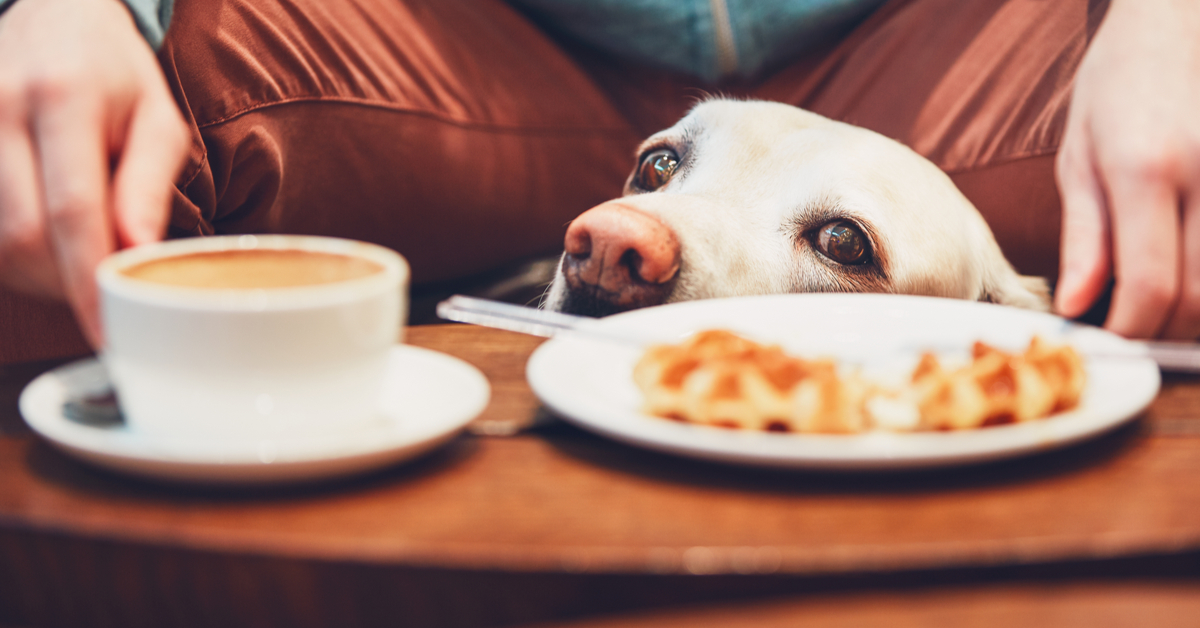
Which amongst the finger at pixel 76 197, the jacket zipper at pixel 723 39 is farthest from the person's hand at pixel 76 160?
the jacket zipper at pixel 723 39

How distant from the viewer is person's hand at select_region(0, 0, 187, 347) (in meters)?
0.72

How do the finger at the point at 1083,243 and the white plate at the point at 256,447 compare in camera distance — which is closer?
the white plate at the point at 256,447

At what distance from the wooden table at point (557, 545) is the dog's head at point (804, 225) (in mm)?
688

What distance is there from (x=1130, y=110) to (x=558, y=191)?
4.86 ft

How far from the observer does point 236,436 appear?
0.62m

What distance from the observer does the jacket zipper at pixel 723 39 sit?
2188 millimetres

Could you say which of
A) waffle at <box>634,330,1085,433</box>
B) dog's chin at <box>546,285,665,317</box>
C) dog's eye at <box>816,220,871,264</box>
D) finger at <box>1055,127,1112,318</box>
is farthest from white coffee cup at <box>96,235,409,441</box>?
dog's eye at <box>816,220,871,264</box>

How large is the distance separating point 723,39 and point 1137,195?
1.45 metres

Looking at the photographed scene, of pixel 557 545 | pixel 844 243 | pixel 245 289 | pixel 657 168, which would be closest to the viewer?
pixel 557 545

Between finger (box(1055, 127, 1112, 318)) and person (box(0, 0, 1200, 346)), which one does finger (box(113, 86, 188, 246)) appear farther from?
finger (box(1055, 127, 1112, 318))

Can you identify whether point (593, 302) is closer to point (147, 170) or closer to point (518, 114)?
point (147, 170)

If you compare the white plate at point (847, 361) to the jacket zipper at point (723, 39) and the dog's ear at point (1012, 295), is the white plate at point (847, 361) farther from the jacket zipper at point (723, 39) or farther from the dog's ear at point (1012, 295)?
the jacket zipper at point (723, 39)

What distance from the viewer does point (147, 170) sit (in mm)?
772

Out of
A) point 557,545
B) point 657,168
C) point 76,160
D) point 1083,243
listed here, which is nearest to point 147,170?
point 76,160
